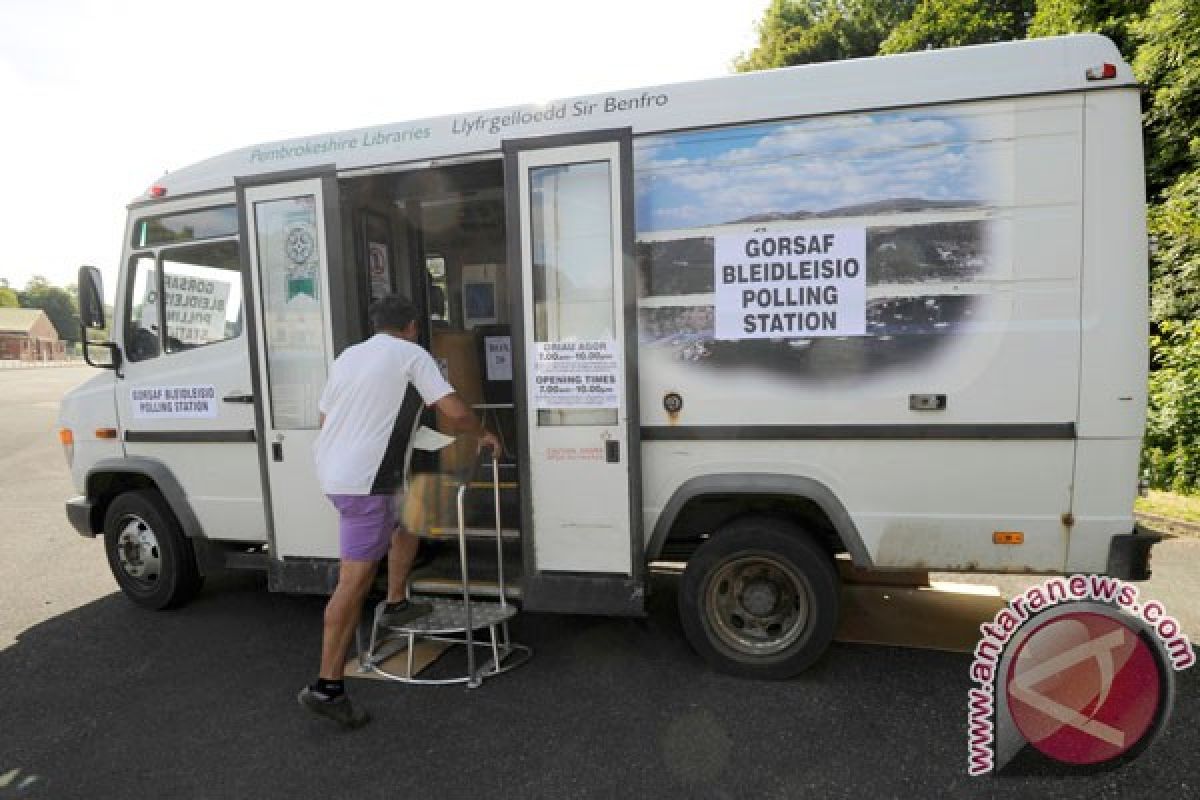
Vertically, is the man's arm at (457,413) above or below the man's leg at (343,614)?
above

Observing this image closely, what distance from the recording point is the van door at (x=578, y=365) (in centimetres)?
336

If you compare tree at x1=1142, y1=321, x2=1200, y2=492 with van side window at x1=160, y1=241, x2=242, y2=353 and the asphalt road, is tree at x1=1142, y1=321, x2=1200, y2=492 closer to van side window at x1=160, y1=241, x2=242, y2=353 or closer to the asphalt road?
the asphalt road

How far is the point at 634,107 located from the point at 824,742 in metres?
2.96

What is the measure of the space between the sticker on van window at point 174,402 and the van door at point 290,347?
49 cm

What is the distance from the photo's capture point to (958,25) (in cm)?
1403

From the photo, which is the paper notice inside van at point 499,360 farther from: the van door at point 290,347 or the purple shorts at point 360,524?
the purple shorts at point 360,524

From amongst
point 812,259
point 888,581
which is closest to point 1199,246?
point 888,581

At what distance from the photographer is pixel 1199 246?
7.82m

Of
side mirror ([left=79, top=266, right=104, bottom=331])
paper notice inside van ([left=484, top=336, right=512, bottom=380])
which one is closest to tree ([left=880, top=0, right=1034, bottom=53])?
paper notice inside van ([left=484, top=336, right=512, bottom=380])

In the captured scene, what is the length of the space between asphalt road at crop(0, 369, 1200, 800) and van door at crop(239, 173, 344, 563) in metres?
0.85

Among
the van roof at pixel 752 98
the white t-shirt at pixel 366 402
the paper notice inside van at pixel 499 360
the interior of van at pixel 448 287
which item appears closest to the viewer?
the van roof at pixel 752 98

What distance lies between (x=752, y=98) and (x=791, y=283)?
2.82ft

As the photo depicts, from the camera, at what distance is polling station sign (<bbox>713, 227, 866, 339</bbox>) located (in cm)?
311

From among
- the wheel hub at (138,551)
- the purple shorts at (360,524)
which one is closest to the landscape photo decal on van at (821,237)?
the purple shorts at (360,524)
